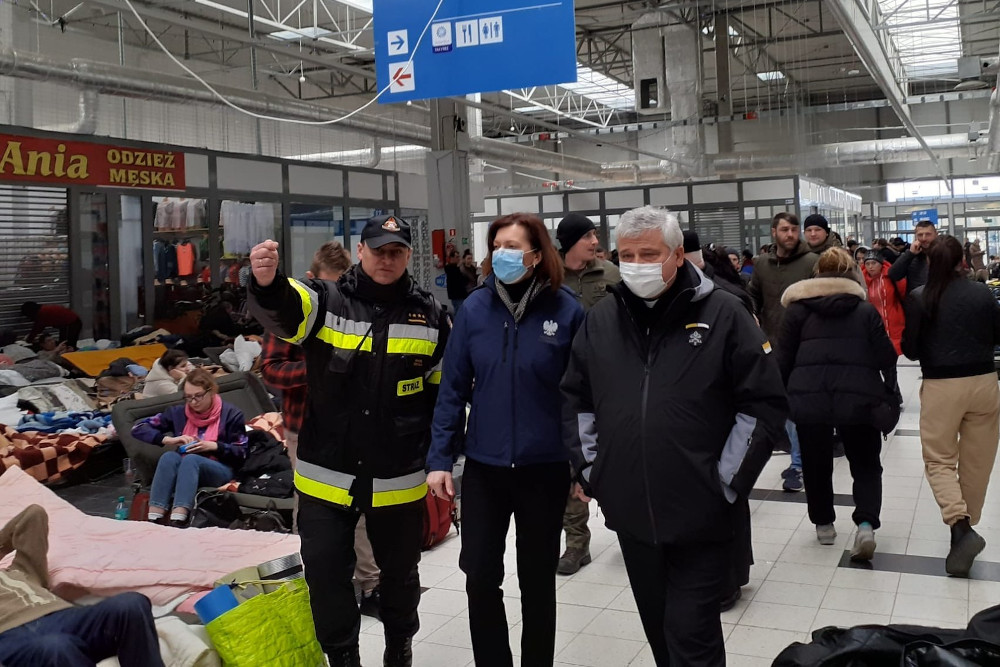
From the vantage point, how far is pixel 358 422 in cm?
291

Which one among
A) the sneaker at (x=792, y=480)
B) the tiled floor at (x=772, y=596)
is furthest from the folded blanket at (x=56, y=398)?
the sneaker at (x=792, y=480)

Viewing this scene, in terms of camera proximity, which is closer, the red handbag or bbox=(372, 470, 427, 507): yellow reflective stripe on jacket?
bbox=(372, 470, 427, 507): yellow reflective stripe on jacket

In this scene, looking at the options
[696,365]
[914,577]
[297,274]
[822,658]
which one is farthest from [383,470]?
[297,274]

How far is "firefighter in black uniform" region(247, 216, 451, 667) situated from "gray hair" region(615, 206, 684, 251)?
31.2 inches

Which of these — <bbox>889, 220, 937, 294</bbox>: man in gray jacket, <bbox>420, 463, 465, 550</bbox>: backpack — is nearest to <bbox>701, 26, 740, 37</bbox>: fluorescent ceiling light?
<bbox>889, 220, 937, 294</bbox>: man in gray jacket

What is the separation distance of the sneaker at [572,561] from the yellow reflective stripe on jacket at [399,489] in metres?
1.53

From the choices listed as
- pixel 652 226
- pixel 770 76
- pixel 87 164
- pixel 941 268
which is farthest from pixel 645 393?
pixel 770 76

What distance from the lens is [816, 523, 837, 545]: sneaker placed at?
4680mm

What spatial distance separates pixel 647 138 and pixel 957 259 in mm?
18132

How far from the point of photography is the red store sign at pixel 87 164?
10.3 m

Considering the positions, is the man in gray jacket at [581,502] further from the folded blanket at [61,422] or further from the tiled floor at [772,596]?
the folded blanket at [61,422]

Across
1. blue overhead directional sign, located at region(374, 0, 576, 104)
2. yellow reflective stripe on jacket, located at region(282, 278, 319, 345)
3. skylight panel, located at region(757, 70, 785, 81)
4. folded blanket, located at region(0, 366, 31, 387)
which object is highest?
skylight panel, located at region(757, 70, 785, 81)

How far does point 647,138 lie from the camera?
21.8m

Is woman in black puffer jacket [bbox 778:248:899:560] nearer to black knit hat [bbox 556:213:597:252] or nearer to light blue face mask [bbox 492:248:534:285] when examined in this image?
black knit hat [bbox 556:213:597:252]
